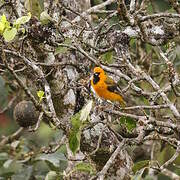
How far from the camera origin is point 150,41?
3514 millimetres

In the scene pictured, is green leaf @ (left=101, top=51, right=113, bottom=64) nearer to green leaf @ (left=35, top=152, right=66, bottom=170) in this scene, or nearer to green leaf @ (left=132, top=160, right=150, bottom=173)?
green leaf @ (left=132, top=160, right=150, bottom=173)

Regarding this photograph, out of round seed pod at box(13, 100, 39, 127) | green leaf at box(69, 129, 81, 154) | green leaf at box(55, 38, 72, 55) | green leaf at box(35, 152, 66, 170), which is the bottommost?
green leaf at box(35, 152, 66, 170)

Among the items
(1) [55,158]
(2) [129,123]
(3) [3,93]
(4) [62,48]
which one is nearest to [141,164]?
(2) [129,123]

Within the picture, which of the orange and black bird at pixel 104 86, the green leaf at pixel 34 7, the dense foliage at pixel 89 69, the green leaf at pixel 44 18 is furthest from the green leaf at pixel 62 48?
the orange and black bird at pixel 104 86

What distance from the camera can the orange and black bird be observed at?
3.75 metres

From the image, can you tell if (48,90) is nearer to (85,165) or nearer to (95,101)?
(95,101)

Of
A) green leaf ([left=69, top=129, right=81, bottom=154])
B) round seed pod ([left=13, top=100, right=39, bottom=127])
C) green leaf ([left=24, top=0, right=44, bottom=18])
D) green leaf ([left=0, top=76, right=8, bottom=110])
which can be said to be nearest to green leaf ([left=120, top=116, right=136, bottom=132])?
green leaf ([left=69, top=129, right=81, bottom=154])

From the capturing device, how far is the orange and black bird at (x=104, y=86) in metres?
3.75

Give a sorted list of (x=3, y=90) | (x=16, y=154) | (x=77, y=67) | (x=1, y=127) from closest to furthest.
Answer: (x=77, y=67)
(x=3, y=90)
(x=16, y=154)
(x=1, y=127)

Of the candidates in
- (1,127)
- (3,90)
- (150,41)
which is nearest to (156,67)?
(3,90)

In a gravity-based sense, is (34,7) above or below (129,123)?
above

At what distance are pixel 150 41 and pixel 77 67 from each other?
1.62 feet

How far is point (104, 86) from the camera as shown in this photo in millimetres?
3770

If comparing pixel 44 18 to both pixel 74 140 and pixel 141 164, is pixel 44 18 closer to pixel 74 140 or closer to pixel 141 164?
pixel 74 140
